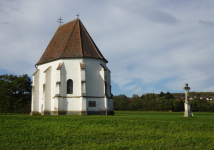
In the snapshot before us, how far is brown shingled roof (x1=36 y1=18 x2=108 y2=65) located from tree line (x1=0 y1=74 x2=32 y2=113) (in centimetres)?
1338

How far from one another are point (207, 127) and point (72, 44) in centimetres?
2221

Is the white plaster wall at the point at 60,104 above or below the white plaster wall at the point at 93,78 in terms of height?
below

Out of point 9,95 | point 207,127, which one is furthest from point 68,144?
point 9,95

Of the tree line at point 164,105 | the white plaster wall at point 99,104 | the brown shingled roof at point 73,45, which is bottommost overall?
the tree line at point 164,105

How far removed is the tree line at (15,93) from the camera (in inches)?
1759

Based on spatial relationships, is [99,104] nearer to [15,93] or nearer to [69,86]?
[69,86]

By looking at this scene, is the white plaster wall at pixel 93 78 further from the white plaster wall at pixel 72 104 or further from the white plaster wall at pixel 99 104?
the white plaster wall at pixel 72 104

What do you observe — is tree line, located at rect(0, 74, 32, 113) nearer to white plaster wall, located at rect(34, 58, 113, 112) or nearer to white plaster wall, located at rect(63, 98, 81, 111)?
white plaster wall, located at rect(34, 58, 113, 112)

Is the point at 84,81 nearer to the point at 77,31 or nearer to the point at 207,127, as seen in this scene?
the point at 77,31

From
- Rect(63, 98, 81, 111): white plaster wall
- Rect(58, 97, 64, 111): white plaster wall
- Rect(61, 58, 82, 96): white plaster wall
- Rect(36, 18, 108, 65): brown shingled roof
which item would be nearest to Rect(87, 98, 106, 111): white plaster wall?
Rect(63, 98, 81, 111): white plaster wall

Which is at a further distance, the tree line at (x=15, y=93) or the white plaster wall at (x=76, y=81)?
the tree line at (x=15, y=93)

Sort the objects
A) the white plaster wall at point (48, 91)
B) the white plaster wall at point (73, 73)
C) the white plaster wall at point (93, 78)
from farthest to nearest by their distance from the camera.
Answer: the white plaster wall at point (48, 91)
the white plaster wall at point (93, 78)
the white plaster wall at point (73, 73)

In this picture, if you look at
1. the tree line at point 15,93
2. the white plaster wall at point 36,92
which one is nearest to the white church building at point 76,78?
the white plaster wall at point 36,92

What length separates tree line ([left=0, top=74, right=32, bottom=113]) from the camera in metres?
44.7
